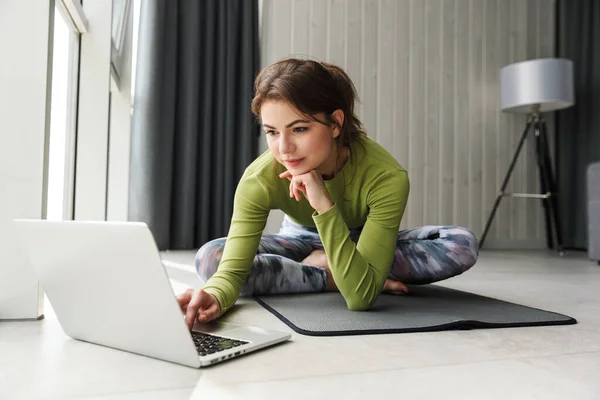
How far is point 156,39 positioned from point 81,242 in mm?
2649

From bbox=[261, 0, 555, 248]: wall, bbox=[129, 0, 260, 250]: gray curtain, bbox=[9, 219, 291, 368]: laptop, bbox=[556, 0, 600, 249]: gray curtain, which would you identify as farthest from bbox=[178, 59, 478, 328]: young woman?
bbox=[556, 0, 600, 249]: gray curtain

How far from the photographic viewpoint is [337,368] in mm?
793

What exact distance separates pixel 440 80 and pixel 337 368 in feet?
11.1

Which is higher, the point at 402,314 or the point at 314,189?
the point at 314,189

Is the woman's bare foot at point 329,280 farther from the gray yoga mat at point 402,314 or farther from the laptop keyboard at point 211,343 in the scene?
the laptop keyboard at point 211,343

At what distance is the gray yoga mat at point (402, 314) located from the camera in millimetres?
1058

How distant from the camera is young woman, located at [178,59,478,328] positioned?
3.56ft

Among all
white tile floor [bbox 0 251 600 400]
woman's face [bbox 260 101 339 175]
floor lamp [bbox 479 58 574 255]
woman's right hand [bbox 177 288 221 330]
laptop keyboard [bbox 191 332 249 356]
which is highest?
floor lamp [bbox 479 58 574 255]

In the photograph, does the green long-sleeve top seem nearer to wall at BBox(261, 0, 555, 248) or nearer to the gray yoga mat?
the gray yoga mat

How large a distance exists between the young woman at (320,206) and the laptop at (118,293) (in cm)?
13

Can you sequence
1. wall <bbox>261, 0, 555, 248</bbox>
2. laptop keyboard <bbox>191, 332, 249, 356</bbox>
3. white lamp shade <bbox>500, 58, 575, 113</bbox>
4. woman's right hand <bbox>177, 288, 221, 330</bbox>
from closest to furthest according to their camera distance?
laptop keyboard <bbox>191, 332, 249, 356</bbox>
woman's right hand <bbox>177, 288, 221, 330</bbox>
white lamp shade <bbox>500, 58, 575, 113</bbox>
wall <bbox>261, 0, 555, 248</bbox>

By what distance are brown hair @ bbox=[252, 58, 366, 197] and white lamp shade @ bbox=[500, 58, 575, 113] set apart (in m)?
2.55

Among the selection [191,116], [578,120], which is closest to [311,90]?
[191,116]

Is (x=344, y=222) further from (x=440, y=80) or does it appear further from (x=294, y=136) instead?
(x=440, y=80)
